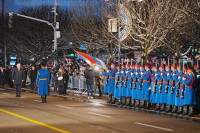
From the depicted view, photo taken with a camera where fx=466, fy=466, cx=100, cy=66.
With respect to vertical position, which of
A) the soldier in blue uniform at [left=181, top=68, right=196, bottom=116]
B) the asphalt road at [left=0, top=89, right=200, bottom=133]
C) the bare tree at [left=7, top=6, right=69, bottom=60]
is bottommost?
the asphalt road at [left=0, top=89, right=200, bottom=133]

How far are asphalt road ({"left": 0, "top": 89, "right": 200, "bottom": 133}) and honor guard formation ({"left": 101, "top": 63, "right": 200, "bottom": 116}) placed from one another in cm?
110

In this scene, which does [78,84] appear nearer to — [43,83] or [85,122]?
[43,83]

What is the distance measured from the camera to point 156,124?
14977 mm

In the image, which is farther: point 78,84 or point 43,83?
point 78,84

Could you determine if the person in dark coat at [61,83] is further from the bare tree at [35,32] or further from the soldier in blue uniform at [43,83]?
the bare tree at [35,32]

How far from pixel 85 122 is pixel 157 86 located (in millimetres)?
5108

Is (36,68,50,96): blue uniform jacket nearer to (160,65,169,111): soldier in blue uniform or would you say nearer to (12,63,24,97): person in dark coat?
(12,63,24,97): person in dark coat

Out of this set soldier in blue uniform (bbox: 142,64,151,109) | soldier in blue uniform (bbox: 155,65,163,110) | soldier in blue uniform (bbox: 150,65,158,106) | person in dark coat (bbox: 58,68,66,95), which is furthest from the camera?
person in dark coat (bbox: 58,68,66,95)

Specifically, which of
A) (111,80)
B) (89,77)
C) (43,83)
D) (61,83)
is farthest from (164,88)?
(61,83)

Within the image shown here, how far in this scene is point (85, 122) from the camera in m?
15.2

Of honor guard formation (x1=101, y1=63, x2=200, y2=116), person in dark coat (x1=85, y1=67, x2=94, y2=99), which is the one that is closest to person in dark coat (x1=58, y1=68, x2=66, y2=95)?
person in dark coat (x1=85, y1=67, x2=94, y2=99)

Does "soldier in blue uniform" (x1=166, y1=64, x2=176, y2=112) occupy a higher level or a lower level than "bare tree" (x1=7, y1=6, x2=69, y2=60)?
lower

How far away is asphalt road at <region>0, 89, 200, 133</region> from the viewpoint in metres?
13.5

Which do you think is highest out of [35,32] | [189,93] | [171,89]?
[35,32]
